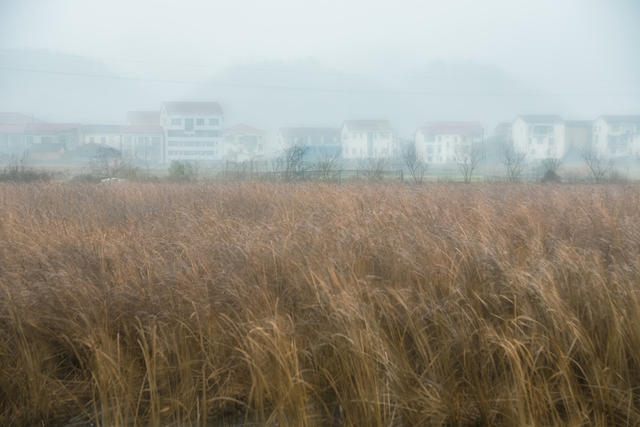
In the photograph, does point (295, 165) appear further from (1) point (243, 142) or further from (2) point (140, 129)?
(1) point (243, 142)

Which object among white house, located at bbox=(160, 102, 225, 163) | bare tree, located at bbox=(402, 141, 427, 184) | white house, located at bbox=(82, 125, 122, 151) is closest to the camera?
bare tree, located at bbox=(402, 141, 427, 184)

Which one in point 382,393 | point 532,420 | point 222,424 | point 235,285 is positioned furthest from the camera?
point 235,285

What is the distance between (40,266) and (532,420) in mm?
4212

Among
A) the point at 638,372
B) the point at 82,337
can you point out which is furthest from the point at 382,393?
the point at 82,337

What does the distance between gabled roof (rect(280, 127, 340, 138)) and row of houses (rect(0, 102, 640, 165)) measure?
145 millimetres

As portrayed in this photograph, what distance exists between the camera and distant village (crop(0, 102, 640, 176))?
76250 mm

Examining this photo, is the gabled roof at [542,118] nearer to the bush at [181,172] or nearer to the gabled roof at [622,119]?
the gabled roof at [622,119]

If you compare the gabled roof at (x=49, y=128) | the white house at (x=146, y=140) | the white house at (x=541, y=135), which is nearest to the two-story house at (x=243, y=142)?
the white house at (x=146, y=140)

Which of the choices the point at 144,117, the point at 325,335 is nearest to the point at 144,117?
the point at 144,117

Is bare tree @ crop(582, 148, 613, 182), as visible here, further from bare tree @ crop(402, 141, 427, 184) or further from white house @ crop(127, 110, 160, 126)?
white house @ crop(127, 110, 160, 126)

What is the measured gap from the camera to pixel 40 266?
201 inches

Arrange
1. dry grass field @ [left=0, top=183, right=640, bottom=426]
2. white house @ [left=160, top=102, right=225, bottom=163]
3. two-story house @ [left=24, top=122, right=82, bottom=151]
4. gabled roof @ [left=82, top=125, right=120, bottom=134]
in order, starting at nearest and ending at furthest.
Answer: dry grass field @ [left=0, top=183, right=640, bottom=426] → white house @ [left=160, top=102, right=225, bottom=163] → two-story house @ [left=24, top=122, right=82, bottom=151] → gabled roof @ [left=82, top=125, right=120, bottom=134]

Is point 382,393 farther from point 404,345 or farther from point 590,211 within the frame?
point 590,211

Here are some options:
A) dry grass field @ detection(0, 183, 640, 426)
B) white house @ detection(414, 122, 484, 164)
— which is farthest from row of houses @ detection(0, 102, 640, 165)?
dry grass field @ detection(0, 183, 640, 426)
